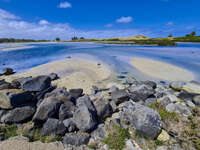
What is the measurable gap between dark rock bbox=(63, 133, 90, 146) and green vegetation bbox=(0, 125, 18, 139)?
6.39 ft

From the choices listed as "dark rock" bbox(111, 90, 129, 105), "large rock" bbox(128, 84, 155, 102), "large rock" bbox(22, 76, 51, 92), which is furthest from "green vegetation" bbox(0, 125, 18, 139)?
"large rock" bbox(128, 84, 155, 102)

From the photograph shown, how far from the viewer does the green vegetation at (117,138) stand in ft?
10.2

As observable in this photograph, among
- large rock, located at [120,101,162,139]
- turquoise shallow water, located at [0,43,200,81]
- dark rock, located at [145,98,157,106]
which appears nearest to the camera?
large rock, located at [120,101,162,139]

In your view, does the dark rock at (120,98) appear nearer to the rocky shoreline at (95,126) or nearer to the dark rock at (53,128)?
the rocky shoreline at (95,126)

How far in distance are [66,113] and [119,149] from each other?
2.40 meters

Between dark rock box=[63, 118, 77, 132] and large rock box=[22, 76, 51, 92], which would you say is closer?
dark rock box=[63, 118, 77, 132]

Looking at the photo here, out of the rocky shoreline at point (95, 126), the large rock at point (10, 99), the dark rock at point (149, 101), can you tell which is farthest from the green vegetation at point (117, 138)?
the large rock at point (10, 99)

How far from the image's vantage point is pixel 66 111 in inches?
170

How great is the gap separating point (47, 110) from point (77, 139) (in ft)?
5.76

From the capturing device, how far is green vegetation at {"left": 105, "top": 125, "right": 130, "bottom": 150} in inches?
122

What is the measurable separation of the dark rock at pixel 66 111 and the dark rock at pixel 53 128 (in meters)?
0.36

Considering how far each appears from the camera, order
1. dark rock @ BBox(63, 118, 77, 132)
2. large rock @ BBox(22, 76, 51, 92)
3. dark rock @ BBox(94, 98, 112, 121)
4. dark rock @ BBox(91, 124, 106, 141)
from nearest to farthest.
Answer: dark rock @ BBox(91, 124, 106, 141) → dark rock @ BBox(63, 118, 77, 132) → dark rock @ BBox(94, 98, 112, 121) → large rock @ BBox(22, 76, 51, 92)

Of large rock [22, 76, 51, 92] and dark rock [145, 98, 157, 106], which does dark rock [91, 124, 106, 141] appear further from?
large rock [22, 76, 51, 92]

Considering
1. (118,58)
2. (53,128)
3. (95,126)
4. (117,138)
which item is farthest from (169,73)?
(53,128)
